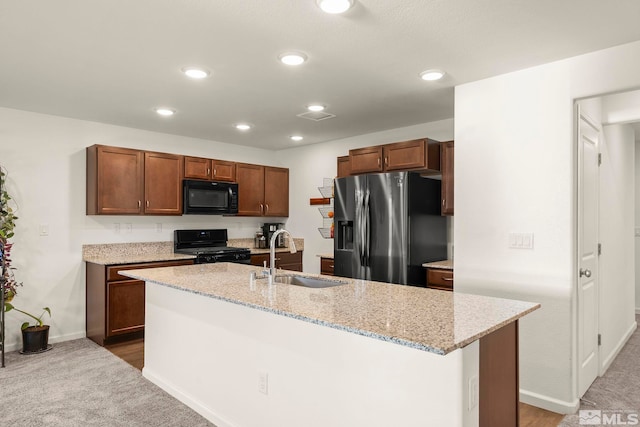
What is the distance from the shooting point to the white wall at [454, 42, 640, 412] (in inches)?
105

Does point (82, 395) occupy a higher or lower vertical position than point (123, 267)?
lower

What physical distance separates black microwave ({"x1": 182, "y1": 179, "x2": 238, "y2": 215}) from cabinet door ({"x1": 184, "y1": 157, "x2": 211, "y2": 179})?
0.10 m

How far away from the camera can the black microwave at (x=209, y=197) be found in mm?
4812

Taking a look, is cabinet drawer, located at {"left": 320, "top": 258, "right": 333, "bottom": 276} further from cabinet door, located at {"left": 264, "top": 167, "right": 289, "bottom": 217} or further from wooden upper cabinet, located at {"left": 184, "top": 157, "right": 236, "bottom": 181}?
wooden upper cabinet, located at {"left": 184, "top": 157, "right": 236, "bottom": 181}

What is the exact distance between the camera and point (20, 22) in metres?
2.19

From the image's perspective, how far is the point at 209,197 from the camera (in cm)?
500

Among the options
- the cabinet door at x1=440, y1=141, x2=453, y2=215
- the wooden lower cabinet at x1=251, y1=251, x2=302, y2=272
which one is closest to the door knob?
the cabinet door at x1=440, y1=141, x2=453, y2=215

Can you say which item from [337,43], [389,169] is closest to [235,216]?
[389,169]

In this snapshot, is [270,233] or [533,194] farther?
[270,233]

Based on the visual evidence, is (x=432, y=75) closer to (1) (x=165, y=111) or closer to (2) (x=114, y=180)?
(1) (x=165, y=111)

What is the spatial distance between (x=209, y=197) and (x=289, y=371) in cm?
329

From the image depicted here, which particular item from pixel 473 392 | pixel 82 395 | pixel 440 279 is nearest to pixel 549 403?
pixel 440 279

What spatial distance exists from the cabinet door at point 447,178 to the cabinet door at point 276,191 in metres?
2.56

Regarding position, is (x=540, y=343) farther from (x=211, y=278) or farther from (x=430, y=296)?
(x=211, y=278)
